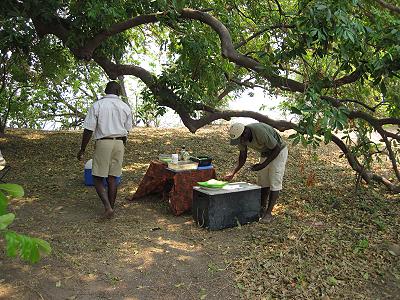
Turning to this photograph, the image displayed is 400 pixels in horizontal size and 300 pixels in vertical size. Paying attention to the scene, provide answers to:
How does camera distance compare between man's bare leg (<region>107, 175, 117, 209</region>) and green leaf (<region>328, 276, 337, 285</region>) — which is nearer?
green leaf (<region>328, 276, 337, 285</region>)

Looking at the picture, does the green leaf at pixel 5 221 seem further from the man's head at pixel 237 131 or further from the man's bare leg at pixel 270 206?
the man's bare leg at pixel 270 206

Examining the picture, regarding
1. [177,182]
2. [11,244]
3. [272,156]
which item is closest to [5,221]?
[11,244]

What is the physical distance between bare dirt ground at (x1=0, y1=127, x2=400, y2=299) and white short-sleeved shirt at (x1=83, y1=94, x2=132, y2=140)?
114 cm

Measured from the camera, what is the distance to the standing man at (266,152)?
15.6 ft

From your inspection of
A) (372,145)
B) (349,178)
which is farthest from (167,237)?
(349,178)

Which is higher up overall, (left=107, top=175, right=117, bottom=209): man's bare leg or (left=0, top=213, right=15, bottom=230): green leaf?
(left=0, top=213, right=15, bottom=230): green leaf

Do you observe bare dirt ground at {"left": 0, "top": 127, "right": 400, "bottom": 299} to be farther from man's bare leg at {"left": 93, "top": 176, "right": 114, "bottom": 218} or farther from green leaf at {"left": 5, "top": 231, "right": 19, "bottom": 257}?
green leaf at {"left": 5, "top": 231, "right": 19, "bottom": 257}

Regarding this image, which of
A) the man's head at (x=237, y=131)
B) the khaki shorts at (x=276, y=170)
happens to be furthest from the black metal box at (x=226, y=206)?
the man's head at (x=237, y=131)

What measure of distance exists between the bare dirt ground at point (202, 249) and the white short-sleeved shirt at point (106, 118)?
3.75ft

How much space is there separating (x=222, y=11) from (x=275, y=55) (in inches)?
95.8

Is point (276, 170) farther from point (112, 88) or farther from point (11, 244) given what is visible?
point (11, 244)

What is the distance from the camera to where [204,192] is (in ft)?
15.2

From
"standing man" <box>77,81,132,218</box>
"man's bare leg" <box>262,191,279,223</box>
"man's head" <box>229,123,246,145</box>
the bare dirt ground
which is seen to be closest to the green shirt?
"man's head" <box>229,123,246,145</box>

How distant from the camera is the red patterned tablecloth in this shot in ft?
16.8
